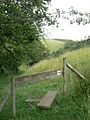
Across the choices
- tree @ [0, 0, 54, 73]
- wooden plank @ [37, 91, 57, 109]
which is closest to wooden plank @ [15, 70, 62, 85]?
wooden plank @ [37, 91, 57, 109]

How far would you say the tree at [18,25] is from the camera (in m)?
7.80

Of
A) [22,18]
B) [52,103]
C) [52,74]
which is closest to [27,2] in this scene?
[22,18]

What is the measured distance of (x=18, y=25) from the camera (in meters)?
7.82

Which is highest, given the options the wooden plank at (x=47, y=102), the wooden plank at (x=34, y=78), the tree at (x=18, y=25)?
the tree at (x=18, y=25)

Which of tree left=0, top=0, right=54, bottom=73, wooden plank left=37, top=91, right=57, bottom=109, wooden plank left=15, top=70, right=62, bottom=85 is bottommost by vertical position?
wooden plank left=37, top=91, right=57, bottom=109

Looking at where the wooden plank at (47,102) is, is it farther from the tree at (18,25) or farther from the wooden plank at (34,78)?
the tree at (18,25)

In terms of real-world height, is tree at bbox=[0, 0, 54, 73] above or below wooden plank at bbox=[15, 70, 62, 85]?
above

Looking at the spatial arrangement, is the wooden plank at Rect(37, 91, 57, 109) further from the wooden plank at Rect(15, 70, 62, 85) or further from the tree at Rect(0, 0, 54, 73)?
the tree at Rect(0, 0, 54, 73)

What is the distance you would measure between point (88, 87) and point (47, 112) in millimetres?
1268

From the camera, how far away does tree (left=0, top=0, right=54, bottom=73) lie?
7.80 meters

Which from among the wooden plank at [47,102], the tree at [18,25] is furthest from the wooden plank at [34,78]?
the tree at [18,25]

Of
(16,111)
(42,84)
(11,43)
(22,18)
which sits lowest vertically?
(42,84)

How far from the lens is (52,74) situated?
8688mm

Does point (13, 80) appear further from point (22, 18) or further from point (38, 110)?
point (22, 18)
